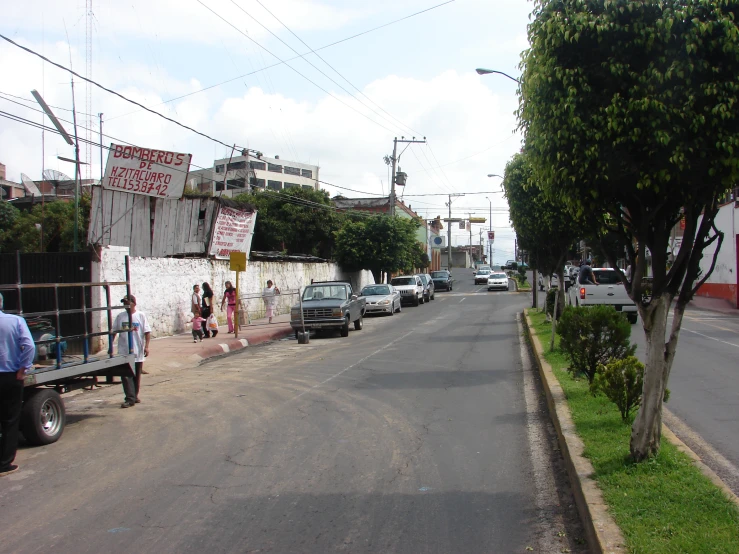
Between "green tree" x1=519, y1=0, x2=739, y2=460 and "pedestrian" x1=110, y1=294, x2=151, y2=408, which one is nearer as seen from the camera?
"green tree" x1=519, y1=0, x2=739, y2=460

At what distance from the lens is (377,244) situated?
1529 inches

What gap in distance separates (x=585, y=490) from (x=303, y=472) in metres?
2.63

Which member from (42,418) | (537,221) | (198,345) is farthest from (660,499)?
(198,345)

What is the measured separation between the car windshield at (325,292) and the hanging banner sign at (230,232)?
4.03 m

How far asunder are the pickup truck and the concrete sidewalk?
1.24 metres

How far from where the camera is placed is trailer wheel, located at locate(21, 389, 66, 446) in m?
7.48

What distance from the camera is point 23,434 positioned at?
754 cm

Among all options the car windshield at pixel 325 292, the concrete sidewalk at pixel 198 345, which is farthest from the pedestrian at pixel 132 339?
the car windshield at pixel 325 292

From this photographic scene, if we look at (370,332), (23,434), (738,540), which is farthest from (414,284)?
(738,540)

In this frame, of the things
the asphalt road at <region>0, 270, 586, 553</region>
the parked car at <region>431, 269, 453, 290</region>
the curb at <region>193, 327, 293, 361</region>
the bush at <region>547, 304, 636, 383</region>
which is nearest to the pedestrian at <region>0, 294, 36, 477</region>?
the asphalt road at <region>0, 270, 586, 553</region>

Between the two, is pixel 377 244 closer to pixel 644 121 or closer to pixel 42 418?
pixel 42 418

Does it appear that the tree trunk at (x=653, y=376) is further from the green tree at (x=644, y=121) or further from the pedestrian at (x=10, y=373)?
the pedestrian at (x=10, y=373)

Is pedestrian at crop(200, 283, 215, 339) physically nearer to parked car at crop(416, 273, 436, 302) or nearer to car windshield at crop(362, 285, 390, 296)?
car windshield at crop(362, 285, 390, 296)

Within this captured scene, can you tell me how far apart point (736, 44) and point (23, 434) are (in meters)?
7.97
